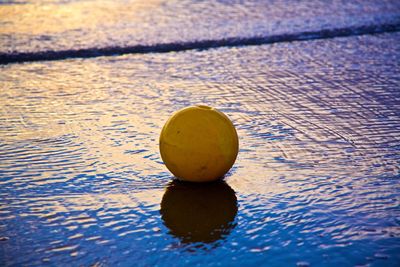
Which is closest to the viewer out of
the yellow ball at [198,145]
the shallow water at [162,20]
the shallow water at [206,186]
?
the shallow water at [206,186]

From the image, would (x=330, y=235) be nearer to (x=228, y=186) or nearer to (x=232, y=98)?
(x=228, y=186)

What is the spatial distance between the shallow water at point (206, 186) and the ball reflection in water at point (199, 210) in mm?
10

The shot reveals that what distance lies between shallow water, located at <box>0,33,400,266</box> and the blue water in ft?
0.04

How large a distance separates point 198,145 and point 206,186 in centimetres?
28

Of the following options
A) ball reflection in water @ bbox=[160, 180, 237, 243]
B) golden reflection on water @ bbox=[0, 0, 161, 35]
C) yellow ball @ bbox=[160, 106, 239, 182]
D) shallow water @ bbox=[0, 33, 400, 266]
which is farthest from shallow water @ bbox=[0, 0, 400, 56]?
ball reflection in water @ bbox=[160, 180, 237, 243]

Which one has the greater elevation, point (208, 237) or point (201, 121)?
point (201, 121)

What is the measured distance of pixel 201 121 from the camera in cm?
435

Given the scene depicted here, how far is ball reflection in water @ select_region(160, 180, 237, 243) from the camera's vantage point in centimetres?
380

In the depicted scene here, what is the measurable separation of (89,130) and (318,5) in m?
6.57

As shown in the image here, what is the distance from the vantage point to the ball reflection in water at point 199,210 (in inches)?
150

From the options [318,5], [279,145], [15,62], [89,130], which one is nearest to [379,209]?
[279,145]

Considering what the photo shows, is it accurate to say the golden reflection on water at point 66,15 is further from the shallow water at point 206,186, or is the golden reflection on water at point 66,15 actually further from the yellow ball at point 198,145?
the yellow ball at point 198,145

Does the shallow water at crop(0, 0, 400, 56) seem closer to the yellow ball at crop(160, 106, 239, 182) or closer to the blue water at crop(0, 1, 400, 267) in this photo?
the blue water at crop(0, 1, 400, 267)

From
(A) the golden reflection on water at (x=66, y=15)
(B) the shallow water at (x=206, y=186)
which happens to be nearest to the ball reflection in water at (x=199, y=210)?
(B) the shallow water at (x=206, y=186)
